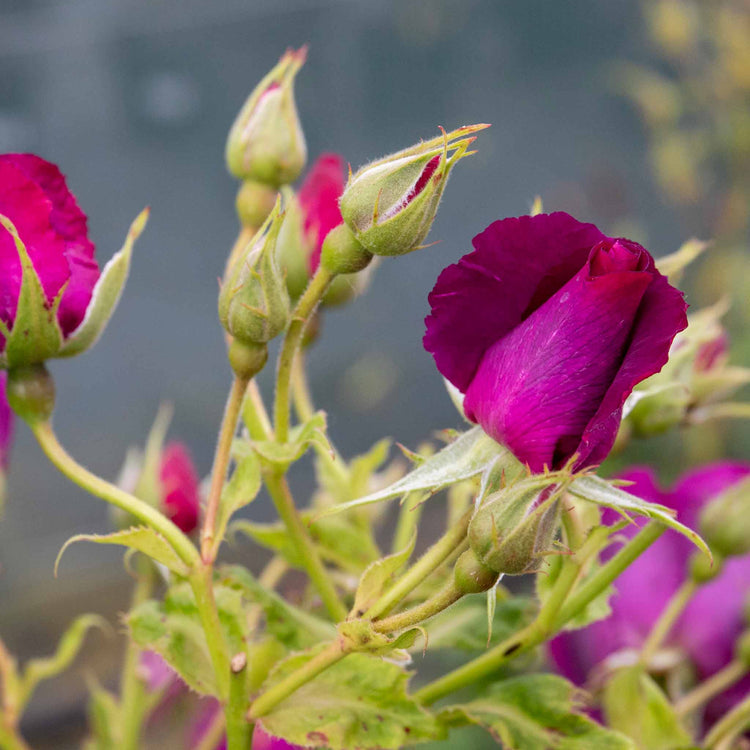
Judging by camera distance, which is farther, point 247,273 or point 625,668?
point 625,668

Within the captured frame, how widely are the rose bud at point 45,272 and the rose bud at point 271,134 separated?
8cm

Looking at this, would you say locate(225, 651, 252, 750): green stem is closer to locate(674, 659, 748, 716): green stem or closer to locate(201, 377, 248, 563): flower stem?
locate(201, 377, 248, 563): flower stem

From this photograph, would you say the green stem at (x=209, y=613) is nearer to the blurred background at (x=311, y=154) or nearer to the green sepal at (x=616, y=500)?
the green sepal at (x=616, y=500)

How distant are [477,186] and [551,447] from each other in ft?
5.20

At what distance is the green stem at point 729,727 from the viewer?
36 centimetres

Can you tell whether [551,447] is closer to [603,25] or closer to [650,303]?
[650,303]

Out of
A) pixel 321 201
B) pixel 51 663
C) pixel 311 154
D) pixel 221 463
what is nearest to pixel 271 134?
pixel 321 201

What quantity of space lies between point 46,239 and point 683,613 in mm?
359

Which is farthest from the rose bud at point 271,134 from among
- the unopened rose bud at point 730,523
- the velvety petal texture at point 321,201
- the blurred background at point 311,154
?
the blurred background at point 311,154

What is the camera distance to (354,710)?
307 mm

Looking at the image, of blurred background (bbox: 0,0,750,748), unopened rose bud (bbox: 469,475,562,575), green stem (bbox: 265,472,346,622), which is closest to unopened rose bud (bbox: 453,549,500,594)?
unopened rose bud (bbox: 469,475,562,575)

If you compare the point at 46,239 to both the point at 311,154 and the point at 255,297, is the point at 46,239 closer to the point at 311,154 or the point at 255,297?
the point at 255,297

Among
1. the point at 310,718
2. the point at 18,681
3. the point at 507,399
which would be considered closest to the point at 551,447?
the point at 507,399

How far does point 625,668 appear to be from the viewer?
1.31ft
